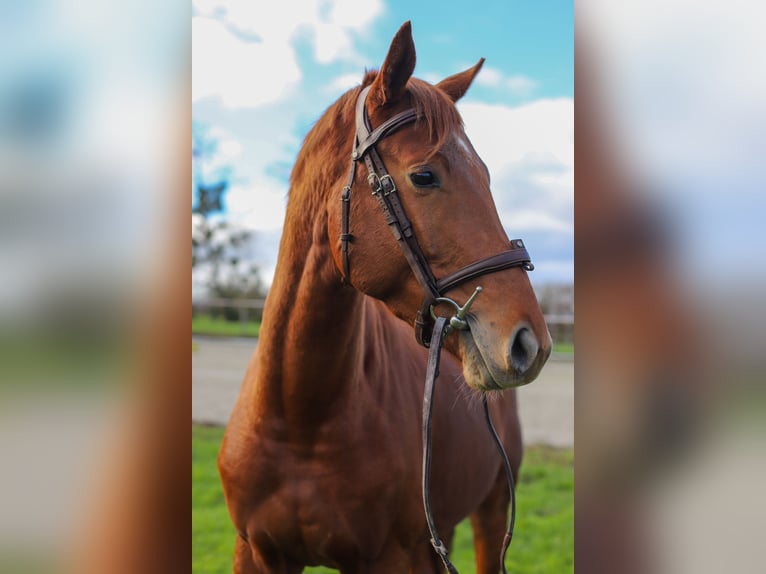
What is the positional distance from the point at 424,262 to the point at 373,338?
2.29ft

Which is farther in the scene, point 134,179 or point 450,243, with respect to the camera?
point 450,243

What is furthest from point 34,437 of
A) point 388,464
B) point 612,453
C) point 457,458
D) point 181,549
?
point 457,458

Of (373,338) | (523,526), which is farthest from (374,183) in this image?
(523,526)

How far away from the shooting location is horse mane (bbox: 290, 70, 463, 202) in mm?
1554

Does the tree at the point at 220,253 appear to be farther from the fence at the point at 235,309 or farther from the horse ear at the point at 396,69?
the horse ear at the point at 396,69

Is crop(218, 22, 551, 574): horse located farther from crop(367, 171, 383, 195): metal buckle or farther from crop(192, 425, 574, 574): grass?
crop(192, 425, 574, 574): grass

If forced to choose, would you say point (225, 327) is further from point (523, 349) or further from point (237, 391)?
point (523, 349)

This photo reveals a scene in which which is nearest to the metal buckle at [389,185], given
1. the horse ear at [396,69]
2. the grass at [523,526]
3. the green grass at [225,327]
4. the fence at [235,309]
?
the horse ear at [396,69]

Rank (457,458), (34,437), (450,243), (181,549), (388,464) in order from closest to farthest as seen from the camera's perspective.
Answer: (34,437) < (181,549) < (450,243) < (388,464) < (457,458)

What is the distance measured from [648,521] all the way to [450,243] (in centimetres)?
81

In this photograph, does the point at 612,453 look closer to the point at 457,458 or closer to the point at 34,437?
the point at 34,437

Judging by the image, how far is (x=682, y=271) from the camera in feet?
2.42

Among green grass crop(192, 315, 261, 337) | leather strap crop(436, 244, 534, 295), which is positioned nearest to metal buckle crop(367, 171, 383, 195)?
leather strap crop(436, 244, 534, 295)

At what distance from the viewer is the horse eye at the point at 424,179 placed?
150cm
